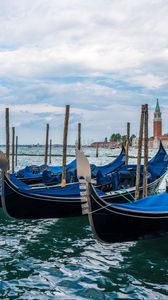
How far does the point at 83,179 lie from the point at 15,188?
356 cm

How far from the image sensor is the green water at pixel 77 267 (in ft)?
21.1

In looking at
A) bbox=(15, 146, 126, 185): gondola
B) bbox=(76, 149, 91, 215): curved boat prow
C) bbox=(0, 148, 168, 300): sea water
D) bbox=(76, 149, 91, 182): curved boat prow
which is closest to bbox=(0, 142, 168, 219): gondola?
bbox=(0, 148, 168, 300): sea water

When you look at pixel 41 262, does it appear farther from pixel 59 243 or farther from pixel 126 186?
pixel 126 186

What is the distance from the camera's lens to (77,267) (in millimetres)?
7617

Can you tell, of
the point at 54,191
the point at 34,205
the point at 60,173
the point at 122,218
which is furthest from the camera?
the point at 60,173

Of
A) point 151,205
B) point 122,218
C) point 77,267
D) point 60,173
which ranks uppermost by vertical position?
point 60,173

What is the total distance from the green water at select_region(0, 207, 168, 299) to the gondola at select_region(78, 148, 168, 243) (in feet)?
1.48

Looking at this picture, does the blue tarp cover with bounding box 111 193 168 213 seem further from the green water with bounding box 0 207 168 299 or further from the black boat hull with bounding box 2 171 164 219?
→ the black boat hull with bounding box 2 171 164 219

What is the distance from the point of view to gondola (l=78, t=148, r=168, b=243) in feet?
25.8

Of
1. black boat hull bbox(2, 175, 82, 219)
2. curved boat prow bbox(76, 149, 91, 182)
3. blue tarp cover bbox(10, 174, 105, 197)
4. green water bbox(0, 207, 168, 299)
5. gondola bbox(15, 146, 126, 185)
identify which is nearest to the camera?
green water bbox(0, 207, 168, 299)

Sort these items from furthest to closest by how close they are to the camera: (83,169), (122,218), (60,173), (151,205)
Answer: (60,173)
(151,205)
(122,218)
(83,169)

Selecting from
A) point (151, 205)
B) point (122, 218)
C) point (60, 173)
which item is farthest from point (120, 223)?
point (60, 173)

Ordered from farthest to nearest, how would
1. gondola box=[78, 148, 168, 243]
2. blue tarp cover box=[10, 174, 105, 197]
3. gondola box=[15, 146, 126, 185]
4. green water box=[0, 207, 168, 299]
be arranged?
1. gondola box=[15, 146, 126, 185]
2. blue tarp cover box=[10, 174, 105, 197]
3. gondola box=[78, 148, 168, 243]
4. green water box=[0, 207, 168, 299]

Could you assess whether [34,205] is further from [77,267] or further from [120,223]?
[77,267]
